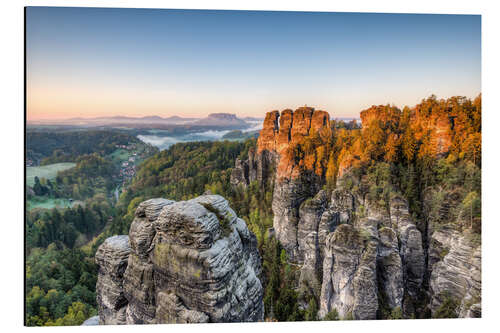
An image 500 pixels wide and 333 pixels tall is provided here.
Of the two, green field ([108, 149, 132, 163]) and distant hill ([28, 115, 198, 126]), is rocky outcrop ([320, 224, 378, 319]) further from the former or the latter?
green field ([108, 149, 132, 163])

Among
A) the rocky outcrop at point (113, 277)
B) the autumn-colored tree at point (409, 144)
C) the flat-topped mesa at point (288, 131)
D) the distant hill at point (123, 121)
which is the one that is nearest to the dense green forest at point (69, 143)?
the distant hill at point (123, 121)

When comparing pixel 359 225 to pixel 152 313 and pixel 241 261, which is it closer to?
pixel 241 261

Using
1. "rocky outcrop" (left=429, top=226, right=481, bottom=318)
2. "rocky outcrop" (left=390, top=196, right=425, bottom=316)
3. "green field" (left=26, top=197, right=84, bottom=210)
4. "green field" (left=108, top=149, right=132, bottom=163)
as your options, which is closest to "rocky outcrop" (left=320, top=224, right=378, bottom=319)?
"rocky outcrop" (left=390, top=196, right=425, bottom=316)

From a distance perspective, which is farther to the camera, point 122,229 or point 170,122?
point 170,122

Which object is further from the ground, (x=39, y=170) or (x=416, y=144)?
(x=416, y=144)

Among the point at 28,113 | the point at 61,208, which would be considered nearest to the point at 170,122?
the point at 28,113

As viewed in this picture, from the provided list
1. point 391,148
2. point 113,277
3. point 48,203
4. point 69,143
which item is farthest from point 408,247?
point 69,143
